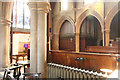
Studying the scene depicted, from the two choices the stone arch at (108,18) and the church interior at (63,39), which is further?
the stone arch at (108,18)

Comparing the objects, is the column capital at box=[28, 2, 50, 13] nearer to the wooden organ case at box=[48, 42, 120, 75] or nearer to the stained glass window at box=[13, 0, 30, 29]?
the wooden organ case at box=[48, 42, 120, 75]

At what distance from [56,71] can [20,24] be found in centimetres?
1011

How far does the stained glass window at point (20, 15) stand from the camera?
38.4 ft

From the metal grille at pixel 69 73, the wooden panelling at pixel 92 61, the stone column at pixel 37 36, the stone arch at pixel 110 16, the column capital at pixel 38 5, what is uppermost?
the stone arch at pixel 110 16

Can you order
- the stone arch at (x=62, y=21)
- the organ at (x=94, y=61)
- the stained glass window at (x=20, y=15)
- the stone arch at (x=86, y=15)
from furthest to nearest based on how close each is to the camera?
the stained glass window at (x=20, y=15), the stone arch at (x=62, y=21), the stone arch at (x=86, y=15), the organ at (x=94, y=61)

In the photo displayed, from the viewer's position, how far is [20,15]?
1220 cm

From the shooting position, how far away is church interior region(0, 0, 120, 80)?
307cm

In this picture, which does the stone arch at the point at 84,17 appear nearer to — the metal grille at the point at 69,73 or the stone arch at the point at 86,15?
the stone arch at the point at 86,15

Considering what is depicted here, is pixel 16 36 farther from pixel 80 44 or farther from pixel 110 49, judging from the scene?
pixel 110 49

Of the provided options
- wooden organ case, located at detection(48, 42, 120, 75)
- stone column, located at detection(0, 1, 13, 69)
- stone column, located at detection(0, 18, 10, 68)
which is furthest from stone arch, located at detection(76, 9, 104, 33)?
stone column, located at detection(0, 18, 10, 68)

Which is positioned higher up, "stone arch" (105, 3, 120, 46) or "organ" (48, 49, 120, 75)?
"stone arch" (105, 3, 120, 46)

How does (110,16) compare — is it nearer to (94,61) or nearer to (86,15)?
(86,15)

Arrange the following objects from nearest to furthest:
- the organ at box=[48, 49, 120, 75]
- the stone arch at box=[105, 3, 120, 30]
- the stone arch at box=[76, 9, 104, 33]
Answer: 1. the organ at box=[48, 49, 120, 75]
2. the stone arch at box=[105, 3, 120, 30]
3. the stone arch at box=[76, 9, 104, 33]

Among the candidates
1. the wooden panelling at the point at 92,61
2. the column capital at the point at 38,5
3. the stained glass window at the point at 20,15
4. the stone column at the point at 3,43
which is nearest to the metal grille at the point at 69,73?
the wooden panelling at the point at 92,61
